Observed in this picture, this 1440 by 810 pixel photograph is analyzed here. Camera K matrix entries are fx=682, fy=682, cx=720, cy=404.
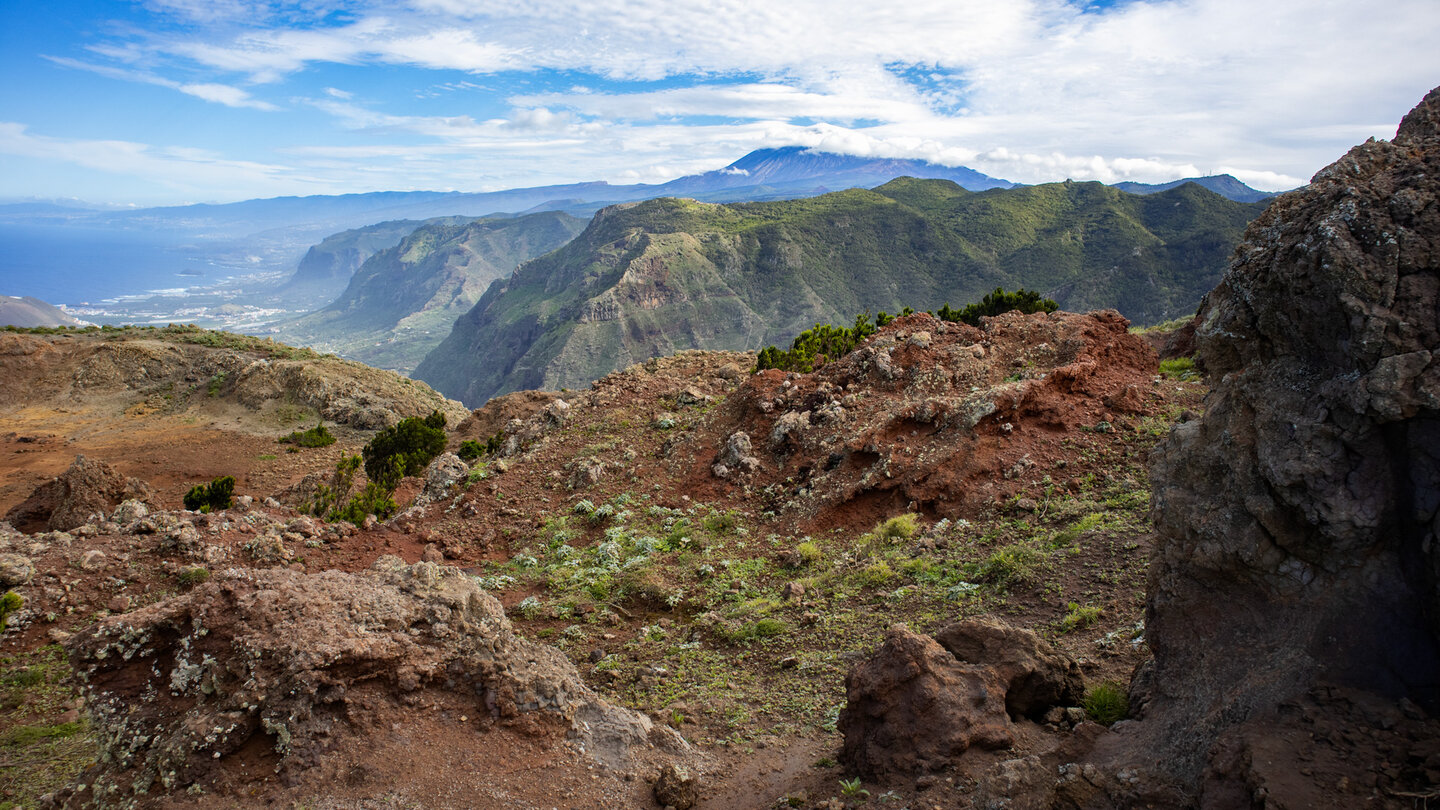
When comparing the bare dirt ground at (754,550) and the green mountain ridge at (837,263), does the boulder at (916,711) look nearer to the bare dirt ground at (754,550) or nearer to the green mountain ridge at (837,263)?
the bare dirt ground at (754,550)

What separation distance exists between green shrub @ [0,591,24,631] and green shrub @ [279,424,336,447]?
62.4ft

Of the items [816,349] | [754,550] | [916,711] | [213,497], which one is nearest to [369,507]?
[213,497]

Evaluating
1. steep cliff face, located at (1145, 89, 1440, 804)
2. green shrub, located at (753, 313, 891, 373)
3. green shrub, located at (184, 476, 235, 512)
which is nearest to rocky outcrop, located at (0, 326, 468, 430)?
green shrub, located at (184, 476, 235, 512)

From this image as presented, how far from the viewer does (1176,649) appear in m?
5.39

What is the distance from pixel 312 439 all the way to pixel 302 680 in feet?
82.6

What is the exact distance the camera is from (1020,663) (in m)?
5.96

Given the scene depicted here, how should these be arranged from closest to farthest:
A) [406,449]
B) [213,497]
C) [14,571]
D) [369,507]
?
1. [14,571]
2. [369,507]
3. [213,497]
4. [406,449]

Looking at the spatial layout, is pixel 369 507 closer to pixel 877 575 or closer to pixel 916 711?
pixel 877 575

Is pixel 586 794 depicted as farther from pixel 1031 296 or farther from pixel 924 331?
pixel 1031 296

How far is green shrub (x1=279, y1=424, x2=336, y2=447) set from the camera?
2722cm

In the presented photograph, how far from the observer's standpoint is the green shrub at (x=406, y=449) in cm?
2006

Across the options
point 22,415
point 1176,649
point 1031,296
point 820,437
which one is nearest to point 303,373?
point 22,415

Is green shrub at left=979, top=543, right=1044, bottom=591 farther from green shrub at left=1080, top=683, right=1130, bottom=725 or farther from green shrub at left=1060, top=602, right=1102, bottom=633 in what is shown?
green shrub at left=1080, top=683, right=1130, bottom=725

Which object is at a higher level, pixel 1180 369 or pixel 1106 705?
pixel 1180 369
